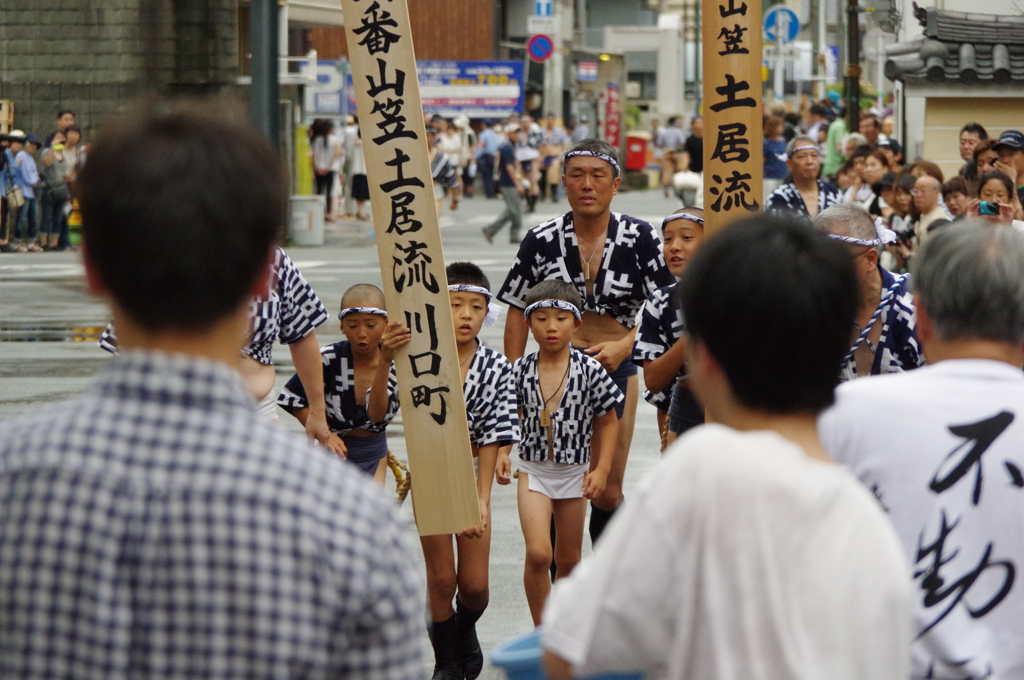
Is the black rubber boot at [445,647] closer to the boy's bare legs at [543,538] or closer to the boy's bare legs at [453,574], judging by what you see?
the boy's bare legs at [453,574]

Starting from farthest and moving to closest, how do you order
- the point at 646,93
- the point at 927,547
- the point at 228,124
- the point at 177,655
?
the point at 646,93 → the point at 927,547 → the point at 228,124 → the point at 177,655

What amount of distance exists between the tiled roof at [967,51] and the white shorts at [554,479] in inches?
413

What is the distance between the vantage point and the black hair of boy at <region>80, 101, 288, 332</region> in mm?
1639

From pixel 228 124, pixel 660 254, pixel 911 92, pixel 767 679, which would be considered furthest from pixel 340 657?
pixel 911 92

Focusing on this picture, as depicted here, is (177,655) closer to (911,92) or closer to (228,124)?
(228,124)

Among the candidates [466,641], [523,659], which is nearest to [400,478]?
[466,641]

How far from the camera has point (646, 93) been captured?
200ft

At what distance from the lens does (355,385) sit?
5219mm

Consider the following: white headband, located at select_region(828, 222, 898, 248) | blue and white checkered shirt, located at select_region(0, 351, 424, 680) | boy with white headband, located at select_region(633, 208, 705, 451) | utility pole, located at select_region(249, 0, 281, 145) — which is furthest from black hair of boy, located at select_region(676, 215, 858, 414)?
utility pole, located at select_region(249, 0, 281, 145)

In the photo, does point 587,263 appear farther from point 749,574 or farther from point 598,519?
point 749,574

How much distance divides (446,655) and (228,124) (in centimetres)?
348

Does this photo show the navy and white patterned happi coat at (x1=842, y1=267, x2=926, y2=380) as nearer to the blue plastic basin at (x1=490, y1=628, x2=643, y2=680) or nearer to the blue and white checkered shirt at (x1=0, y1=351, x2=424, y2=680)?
the blue plastic basin at (x1=490, y1=628, x2=643, y2=680)

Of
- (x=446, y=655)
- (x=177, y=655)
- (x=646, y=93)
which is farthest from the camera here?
(x=646, y=93)

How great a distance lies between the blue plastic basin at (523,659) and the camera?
2277 millimetres
